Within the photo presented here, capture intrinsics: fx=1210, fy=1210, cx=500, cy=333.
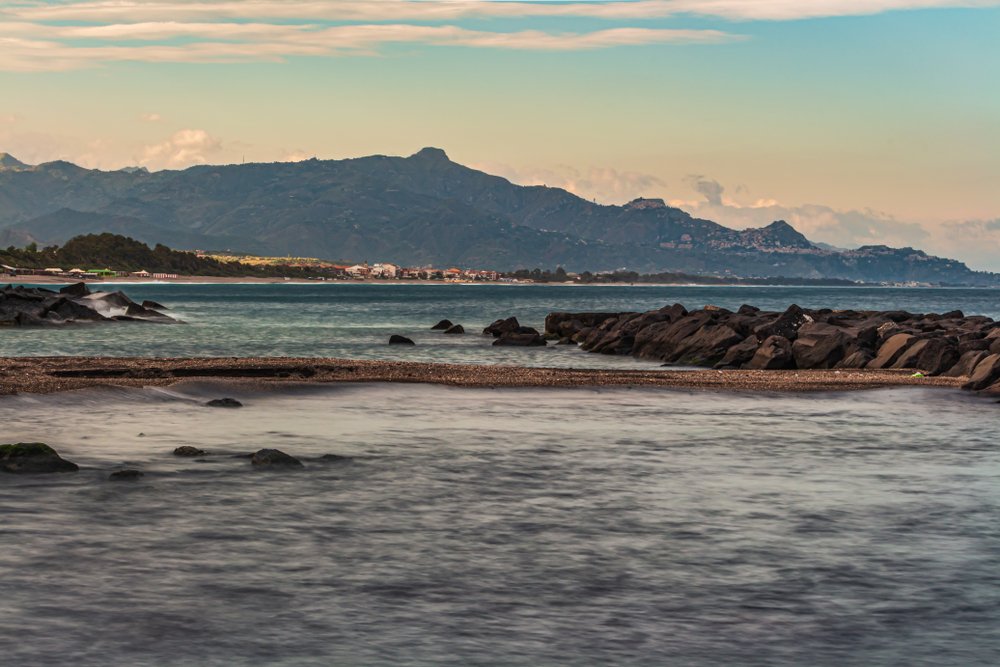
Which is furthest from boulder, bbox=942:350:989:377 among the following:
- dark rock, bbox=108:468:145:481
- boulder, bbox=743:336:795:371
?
dark rock, bbox=108:468:145:481

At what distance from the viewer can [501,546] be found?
44.8ft

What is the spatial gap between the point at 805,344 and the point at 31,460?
109ft

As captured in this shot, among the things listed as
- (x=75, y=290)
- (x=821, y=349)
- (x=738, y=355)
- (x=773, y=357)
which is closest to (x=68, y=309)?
(x=75, y=290)

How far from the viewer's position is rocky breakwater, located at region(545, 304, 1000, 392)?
40969 mm

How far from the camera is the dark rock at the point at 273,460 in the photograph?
60.8ft

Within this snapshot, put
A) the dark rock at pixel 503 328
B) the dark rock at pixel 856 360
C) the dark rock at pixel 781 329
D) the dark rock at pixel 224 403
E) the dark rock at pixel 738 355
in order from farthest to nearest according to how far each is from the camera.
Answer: the dark rock at pixel 503 328 < the dark rock at pixel 781 329 < the dark rock at pixel 738 355 < the dark rock at pixel 856 360 < the dark rock at pixel 224 403

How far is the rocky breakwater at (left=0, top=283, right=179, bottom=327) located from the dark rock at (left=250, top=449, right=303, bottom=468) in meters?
62.1

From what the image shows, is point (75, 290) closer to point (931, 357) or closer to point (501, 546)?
point (931, 357)

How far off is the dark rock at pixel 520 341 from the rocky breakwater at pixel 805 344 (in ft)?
9.22

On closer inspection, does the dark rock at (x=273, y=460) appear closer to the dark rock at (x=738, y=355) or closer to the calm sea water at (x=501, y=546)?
the calm sea water at (x=501, y=546)

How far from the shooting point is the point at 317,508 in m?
15.5

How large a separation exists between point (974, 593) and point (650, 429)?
491 inches

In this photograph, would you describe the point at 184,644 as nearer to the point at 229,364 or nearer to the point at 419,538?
the point at 419,538

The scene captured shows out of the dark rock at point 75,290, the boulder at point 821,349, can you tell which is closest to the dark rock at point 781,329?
the boulder at point 821,349
